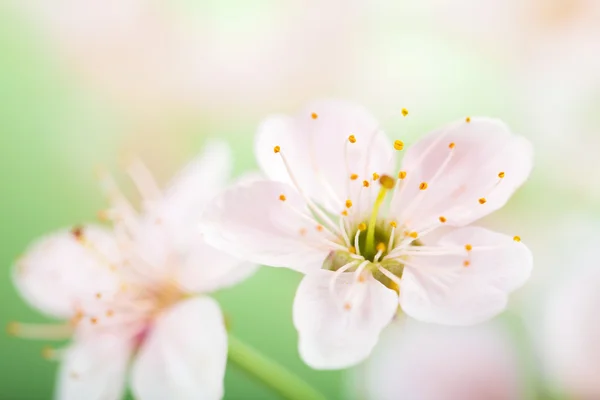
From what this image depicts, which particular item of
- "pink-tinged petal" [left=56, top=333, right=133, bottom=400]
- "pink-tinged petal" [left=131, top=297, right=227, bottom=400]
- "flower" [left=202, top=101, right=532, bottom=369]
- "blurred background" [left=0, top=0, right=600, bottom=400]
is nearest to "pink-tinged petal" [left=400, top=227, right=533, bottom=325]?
"flower" [left=202, top=101, right=532, bottom=369]

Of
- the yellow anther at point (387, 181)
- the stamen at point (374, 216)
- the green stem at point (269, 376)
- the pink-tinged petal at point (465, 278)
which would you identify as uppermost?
the yellow anther at point (387, 181)

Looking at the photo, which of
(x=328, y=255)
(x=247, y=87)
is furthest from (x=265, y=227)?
(x=247, y=87)

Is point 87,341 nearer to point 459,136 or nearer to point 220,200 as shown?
point 220,200

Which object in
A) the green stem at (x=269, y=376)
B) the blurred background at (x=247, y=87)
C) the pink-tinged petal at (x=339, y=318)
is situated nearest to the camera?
the pink-tinged petal at (x=339, y=318)

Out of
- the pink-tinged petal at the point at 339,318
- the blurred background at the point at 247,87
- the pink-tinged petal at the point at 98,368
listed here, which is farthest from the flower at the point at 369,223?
the blurred background at the point at 247,87

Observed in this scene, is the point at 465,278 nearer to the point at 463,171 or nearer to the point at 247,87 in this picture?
the point at 463,171

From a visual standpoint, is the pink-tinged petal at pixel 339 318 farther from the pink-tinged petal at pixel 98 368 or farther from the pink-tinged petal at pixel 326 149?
the pink-tinged petal at pixel 98 368
